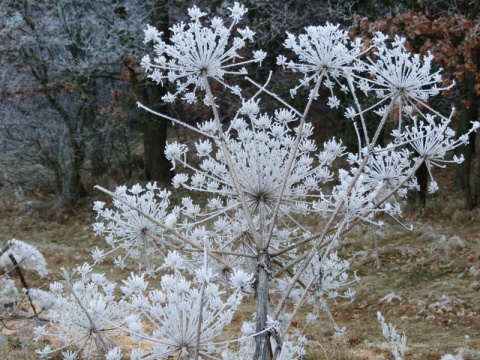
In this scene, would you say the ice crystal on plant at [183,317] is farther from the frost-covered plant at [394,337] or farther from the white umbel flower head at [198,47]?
the frost-covered plant at [394,337]

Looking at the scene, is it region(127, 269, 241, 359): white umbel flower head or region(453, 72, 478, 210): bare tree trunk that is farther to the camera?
region(453, 72, 478, 210): bare tree trunk

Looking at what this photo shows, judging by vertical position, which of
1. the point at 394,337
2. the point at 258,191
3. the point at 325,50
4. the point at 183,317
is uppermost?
the point at 325,50

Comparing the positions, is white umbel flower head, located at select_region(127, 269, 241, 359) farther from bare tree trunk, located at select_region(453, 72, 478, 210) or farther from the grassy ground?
bare tree trunk, located at select_region(453, 72, 478, 210)

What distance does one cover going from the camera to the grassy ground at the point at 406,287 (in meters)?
6.29

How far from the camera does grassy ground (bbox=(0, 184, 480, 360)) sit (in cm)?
629

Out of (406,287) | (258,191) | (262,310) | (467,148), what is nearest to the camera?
(262,310)

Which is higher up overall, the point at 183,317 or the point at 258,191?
the point at 258,191

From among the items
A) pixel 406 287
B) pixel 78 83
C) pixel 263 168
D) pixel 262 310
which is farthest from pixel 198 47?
pixel 78 83

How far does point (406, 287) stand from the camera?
847 cm

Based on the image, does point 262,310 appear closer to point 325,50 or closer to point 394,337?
point 325,50

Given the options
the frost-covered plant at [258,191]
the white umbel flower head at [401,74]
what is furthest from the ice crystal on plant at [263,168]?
the white umbel flower head at [401,74]

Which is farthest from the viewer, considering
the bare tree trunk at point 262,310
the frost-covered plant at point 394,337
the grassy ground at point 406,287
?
the grassy ground at point 406,287

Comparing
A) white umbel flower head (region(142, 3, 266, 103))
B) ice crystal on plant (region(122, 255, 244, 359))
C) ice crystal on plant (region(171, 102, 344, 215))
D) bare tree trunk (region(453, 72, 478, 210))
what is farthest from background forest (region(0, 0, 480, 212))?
ice crystal on plant (region(122, 255, 244, 359))

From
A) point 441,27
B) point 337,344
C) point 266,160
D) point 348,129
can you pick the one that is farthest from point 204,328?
point 348,129
